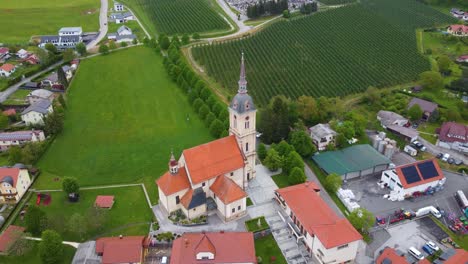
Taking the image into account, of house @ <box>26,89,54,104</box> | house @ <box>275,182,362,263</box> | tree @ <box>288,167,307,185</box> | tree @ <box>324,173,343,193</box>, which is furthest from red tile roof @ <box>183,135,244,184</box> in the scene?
house @ <box>26,89,54,104</box>

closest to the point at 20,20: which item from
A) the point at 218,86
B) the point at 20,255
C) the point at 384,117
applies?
the point at 218,86

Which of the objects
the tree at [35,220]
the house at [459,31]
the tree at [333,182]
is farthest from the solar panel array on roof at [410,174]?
the house at [459,31]

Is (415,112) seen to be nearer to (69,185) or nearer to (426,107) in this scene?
(426,107)

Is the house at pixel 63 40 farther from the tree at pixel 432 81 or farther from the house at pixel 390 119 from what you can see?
the tree at pixel 432 81

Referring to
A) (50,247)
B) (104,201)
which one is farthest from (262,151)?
(50,247)

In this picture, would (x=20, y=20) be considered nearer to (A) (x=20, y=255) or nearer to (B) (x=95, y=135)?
(B) (x=95, y=135)

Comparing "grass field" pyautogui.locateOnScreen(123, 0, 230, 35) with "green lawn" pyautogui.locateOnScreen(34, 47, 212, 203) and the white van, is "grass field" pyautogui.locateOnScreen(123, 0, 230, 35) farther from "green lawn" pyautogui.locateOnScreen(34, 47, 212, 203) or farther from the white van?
the white van
